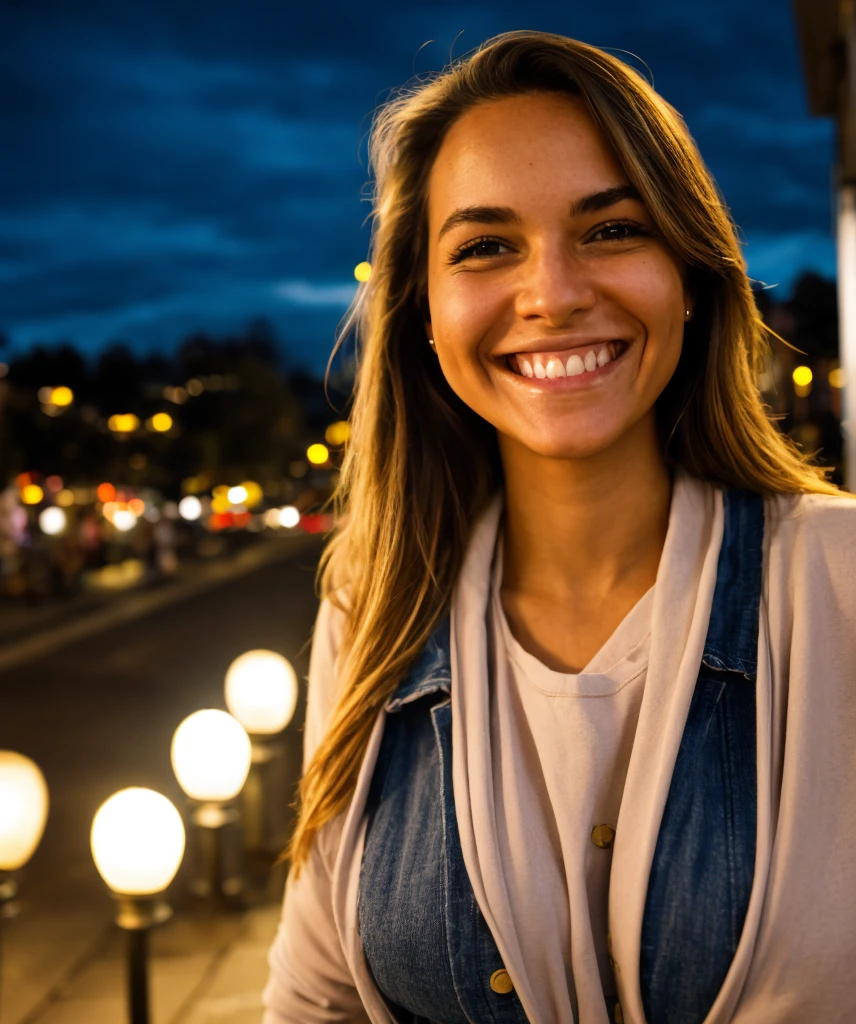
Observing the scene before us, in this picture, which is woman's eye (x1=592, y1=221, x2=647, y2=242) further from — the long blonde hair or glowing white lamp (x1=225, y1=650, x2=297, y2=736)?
glowing white lamp (x1=225, y1=650, x2=297, y2=736)

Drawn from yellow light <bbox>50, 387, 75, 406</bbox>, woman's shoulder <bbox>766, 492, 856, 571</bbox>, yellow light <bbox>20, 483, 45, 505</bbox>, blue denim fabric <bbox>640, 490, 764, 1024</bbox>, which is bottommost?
blue denim fabric <bbox>640, 490, 764, 1024</bbox>

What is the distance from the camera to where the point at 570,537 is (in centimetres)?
200

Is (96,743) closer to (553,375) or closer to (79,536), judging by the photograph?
(553,375)

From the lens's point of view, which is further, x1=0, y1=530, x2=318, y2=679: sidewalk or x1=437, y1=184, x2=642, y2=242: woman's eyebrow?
x1=0, y1=530, x2=318, y2=679: sidewalk

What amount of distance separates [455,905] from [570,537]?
642 mm

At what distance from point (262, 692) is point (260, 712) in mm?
130

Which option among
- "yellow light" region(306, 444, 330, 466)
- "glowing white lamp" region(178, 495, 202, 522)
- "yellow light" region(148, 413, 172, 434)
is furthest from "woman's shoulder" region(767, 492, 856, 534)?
"yellow light" region(148, 413, 172, 434)

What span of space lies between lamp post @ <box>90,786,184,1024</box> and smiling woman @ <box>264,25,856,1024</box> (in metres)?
2.23

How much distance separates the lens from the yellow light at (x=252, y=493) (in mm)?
62544

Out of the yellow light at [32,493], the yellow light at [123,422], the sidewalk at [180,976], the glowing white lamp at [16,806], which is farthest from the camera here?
the yellow light at [123,422]

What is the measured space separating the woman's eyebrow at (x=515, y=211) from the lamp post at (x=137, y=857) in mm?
2976

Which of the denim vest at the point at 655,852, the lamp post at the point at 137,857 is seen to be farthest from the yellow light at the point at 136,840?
the denim vest at the point at 655,852

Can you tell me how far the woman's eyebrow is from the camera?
174cm

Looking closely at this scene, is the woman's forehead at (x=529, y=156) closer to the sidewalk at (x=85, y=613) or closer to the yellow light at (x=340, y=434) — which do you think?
the yellow light at (x=340, y=434)
